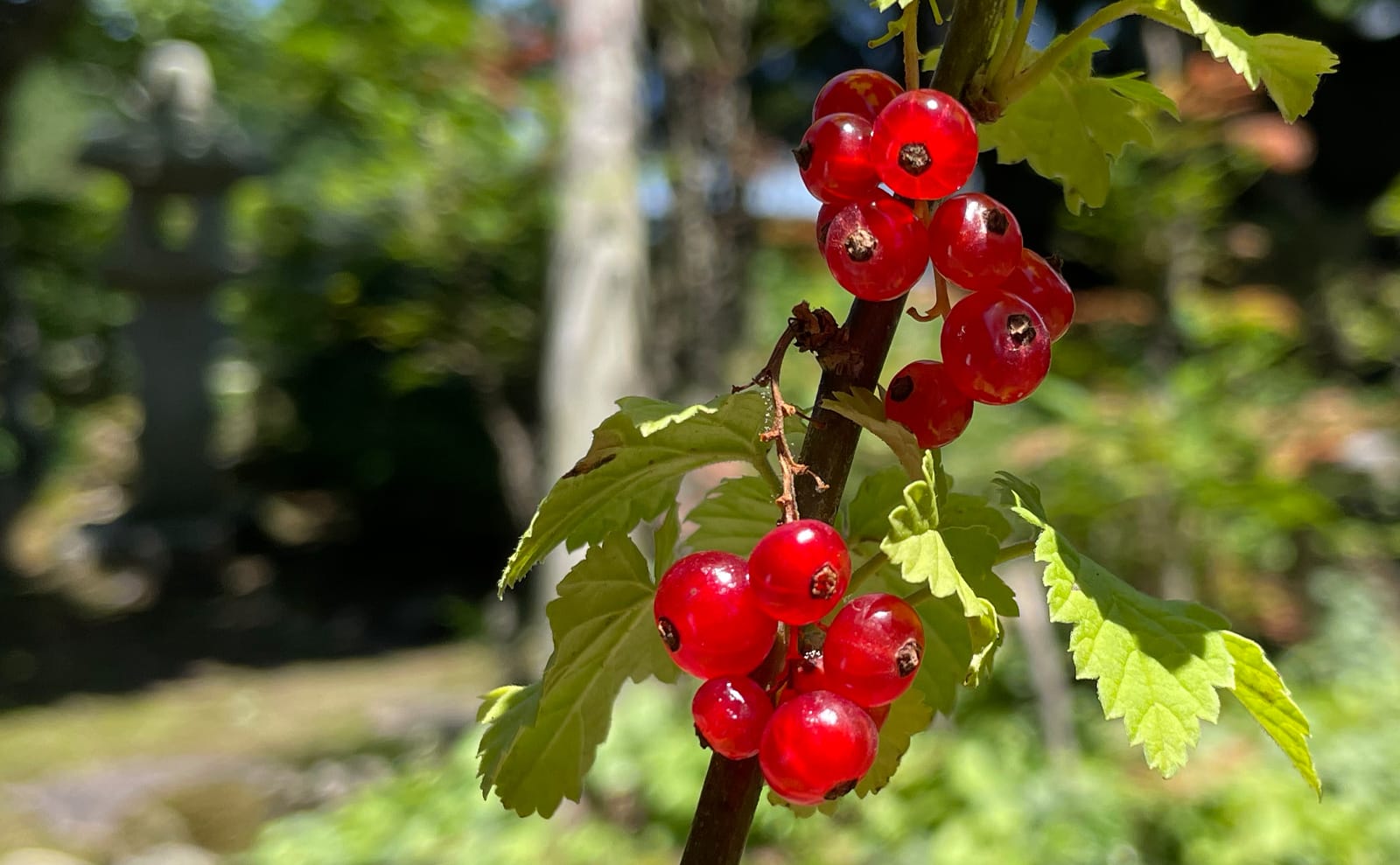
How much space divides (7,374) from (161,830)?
32.1 ft

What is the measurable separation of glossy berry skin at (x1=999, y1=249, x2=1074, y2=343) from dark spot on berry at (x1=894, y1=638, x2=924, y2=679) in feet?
0.65

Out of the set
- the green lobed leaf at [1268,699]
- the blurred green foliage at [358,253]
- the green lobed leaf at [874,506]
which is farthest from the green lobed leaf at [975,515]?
the blurred green foliage at [358,253]

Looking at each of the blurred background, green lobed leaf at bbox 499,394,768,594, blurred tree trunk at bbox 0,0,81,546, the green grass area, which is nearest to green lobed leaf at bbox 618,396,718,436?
green lobed leaf at bbox 499,394,768,594

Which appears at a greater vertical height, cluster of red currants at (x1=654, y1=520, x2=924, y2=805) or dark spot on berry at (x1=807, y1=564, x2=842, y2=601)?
dark spot on berry at (x1=807, y1=564, x2=842, y2=601)

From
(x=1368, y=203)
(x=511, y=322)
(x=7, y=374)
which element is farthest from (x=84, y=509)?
(x=1368, y=203)

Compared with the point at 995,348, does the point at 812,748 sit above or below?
below

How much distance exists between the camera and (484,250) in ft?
23.1

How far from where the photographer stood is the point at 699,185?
20.7 ft

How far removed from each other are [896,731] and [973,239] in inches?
11.2

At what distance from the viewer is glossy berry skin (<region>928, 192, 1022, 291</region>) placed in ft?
1.75

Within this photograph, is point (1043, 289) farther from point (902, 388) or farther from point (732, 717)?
point (732, 717)

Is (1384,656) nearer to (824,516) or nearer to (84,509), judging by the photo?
(824,516)

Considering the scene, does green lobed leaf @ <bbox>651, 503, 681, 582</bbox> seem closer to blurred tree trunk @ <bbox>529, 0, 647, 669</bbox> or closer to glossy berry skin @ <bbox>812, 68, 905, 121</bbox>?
glossy berry skin @ <bbox>812, 68, 905, 121</bbox>

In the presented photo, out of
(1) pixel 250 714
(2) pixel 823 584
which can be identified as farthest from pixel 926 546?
(1) pixel 250 714
